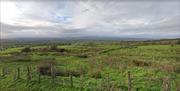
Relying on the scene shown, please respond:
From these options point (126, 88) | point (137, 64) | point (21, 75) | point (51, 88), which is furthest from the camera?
point (137, 64)

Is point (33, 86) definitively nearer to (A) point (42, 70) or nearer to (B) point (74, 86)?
(B) point (74, 86)

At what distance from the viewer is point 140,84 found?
75.6 ft

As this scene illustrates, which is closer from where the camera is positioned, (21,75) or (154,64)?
(21,75)

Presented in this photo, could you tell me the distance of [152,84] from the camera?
22.5 metres

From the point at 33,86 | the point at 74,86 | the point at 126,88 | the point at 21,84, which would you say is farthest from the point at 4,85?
the point at 126,88

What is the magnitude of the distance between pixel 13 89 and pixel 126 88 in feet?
42.4

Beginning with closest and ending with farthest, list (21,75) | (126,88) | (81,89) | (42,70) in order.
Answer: (126,88), (81,89), (21,75), (42,70)

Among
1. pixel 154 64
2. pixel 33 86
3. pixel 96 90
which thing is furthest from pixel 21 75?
pixel 154 64

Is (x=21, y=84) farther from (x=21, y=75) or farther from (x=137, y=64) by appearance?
(x=137, y=64)

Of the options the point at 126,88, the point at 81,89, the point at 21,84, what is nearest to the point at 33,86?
the point at 21,84

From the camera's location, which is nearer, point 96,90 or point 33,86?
point 96,90

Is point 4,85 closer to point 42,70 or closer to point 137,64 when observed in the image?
point 42,70

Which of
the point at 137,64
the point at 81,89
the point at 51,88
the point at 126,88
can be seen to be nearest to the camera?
the point at 126,88

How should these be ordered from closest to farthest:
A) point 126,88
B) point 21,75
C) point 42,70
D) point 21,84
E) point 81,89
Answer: point 126,88, point 81,89, point 21,84, point 21,75, point 42,70
